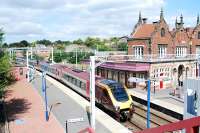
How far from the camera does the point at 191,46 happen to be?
168 ft

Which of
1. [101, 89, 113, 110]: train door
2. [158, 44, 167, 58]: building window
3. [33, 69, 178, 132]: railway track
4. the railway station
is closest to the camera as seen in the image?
the railway station

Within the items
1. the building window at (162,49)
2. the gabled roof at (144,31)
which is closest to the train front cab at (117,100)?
the gabled roof at (144,31)

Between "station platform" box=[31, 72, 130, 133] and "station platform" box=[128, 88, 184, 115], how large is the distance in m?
6.59

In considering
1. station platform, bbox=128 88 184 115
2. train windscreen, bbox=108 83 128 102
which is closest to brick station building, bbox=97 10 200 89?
station platform, bbox=128 88 184 115

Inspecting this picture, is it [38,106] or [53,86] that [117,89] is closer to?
[38,106]

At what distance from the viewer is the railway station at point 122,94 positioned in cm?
2059

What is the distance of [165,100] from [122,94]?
793 cm

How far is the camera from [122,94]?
25.0 metres

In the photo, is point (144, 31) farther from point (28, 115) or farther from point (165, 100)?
point (28, 115)

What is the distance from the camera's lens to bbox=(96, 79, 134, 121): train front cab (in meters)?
24.2

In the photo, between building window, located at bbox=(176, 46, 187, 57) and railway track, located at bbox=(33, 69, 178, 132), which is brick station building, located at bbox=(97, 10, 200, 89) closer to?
building window, located at bbox=(176, 46, 187, 57)

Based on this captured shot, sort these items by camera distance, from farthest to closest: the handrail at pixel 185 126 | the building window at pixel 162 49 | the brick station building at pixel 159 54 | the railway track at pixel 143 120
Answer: the building window at pixel 162 49 → the brick station building at pixel 159 54 → the railway track at pixel 143 120 → the handrail at pixel 185 126

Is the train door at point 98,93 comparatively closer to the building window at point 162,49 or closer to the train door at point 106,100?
the train door at point 106,100

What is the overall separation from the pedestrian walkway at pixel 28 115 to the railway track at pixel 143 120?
19.4 ft
